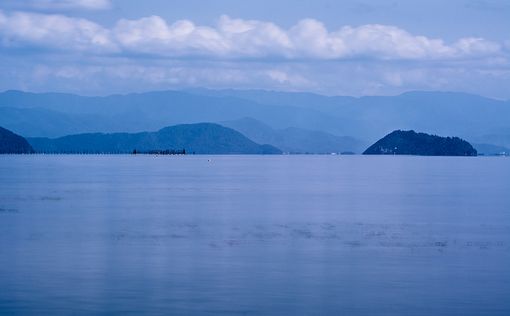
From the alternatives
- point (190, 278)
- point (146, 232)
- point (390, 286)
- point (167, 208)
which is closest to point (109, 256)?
point (190, 278)

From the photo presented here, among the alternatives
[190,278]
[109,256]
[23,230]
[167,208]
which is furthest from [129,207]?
[190,278]

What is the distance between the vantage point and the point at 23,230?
4788cm

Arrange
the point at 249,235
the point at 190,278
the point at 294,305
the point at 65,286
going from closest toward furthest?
the point at 294,305
the point at 65,286
the point at 190,278
the point at 249,235

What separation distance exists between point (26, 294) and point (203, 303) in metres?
6.17

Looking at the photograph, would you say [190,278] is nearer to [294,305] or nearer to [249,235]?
[294,305]

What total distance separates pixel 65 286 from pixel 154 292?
3.36 meters

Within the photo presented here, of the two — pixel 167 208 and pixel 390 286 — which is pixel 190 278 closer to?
pixel 390 286

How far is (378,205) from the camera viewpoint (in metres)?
70.9

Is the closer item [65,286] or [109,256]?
[65,286]

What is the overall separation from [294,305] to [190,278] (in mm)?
5858

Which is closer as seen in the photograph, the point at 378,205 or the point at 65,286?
the point at 65,286

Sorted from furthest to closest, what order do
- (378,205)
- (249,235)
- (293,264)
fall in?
(378,205), (249,235), (293,264)

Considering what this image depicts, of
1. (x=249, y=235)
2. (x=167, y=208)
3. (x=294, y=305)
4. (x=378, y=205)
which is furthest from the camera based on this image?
(x=378, y=205)

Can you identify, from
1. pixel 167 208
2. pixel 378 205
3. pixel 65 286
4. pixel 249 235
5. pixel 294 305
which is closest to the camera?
pixel 294 305
